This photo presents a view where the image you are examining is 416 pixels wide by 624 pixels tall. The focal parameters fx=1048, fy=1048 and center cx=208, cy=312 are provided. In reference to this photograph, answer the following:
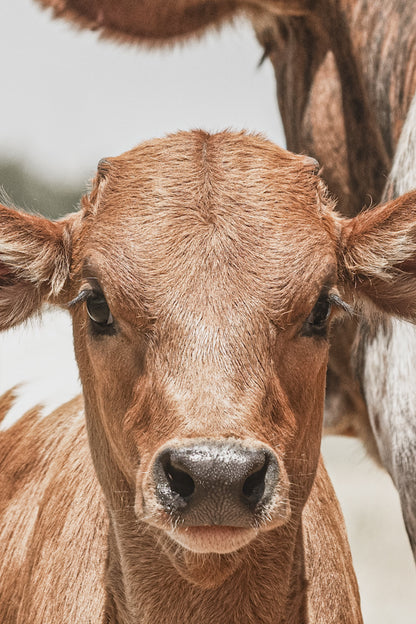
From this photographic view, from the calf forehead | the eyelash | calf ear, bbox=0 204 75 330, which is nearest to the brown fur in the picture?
the calf forehead

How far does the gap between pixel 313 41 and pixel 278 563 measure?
377cm

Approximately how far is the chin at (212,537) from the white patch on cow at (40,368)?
203 centimetres

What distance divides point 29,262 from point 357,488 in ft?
34.0

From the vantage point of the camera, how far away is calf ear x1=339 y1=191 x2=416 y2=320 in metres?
3.76

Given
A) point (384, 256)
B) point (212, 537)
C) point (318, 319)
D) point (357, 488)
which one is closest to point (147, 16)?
point (384, 256)

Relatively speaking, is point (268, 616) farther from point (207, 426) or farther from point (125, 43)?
point (125, 43)

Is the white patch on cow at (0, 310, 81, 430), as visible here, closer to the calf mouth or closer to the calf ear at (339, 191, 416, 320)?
the calf ear at (339, 191, 416, 320)

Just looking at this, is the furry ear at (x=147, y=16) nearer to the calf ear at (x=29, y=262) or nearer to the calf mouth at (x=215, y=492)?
the calf ear at (x=29, y=262)

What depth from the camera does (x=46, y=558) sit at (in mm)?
4305

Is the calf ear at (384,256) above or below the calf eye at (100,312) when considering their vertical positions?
above

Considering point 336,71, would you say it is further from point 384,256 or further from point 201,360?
point 201,360

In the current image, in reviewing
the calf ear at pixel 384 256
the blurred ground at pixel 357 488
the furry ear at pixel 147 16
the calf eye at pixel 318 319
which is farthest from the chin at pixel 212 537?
the furry ear at pixel 147 16

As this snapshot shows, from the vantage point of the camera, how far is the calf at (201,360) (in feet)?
10.3

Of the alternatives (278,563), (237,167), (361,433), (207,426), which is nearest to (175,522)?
(207,426)
